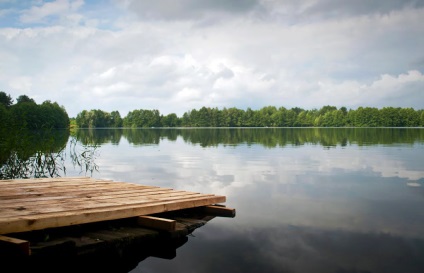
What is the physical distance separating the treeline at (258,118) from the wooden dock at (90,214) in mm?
161881

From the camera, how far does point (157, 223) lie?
629 cm

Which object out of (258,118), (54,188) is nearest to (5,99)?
(54,188)

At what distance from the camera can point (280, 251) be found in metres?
6.43

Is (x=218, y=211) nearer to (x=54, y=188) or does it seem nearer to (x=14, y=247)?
(x=54, y=188)

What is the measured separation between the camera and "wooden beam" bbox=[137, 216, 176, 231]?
6.20 meters

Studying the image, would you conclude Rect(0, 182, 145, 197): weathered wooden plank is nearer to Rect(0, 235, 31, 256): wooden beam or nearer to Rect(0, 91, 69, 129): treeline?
Rect(0, 235, 31, 256): wooden beam

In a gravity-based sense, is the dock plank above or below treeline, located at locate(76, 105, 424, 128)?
below

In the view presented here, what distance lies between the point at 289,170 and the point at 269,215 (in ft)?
28.2

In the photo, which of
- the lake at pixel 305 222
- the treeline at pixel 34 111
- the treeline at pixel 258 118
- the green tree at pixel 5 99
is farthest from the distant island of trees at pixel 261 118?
the lake at pixel 305 222

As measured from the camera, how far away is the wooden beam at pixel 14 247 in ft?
15.1

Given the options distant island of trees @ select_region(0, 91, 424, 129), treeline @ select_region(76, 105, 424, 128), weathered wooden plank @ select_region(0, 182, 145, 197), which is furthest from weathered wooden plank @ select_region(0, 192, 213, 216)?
treeline @ select_region(76, 105, 424, 128)

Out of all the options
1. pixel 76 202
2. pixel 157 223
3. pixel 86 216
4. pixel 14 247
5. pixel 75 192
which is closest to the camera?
pixel 14 247

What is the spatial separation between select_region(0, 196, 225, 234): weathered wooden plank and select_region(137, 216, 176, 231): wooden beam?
14 cm

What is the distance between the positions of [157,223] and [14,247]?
229cm
